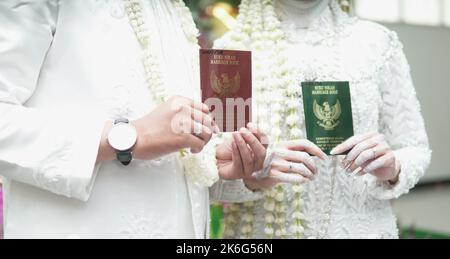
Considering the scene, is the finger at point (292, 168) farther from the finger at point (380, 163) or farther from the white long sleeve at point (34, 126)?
the white long sleeve at point (34, 126)

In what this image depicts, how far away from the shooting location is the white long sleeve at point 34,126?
779 millimetres

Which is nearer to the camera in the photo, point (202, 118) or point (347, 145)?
point (202, 118)

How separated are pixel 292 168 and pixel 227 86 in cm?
21

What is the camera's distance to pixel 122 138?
82 cm

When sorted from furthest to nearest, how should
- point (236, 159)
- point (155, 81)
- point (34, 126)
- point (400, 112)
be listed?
point (400, 112)
point (236, 159)
point (155, 81)
point (34, 126)

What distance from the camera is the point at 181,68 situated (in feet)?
3.17

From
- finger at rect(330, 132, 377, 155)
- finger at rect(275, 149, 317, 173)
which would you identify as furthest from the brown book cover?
finger at rect(330, 132, 377, 155)

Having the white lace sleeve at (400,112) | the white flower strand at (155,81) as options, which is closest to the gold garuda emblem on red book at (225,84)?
the white flower strand at (155,81)

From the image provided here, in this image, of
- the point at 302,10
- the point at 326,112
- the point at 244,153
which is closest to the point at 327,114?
the point at 326,112

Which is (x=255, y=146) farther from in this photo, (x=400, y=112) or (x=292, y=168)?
(x=400, y=112)

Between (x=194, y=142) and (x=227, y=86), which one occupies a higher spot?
A: (x=227, y=86)

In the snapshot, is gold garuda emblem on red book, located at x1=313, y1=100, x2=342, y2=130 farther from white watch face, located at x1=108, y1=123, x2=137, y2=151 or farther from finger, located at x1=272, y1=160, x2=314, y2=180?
white watch face, located at x1=108, y1=123, x2=137, y2=151
